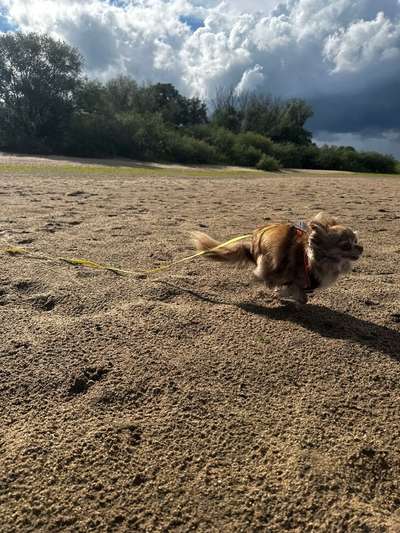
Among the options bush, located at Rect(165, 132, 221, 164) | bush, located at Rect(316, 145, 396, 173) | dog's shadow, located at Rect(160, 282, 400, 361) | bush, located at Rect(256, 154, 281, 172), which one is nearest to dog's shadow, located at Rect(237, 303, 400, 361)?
dog's shadow, located at Rect(160, 282, 400, 361)

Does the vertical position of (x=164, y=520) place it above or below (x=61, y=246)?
below

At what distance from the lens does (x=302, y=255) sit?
3699mm

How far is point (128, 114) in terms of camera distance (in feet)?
110

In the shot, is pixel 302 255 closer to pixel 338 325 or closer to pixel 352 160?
pixel 338 325

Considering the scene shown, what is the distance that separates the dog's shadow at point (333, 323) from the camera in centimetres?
313

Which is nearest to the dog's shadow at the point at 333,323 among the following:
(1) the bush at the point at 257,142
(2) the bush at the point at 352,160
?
(1) the bush at the point at 257,142

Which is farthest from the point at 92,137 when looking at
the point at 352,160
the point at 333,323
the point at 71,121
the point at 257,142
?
the point at 333,323

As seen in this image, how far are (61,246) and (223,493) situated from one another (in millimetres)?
3692

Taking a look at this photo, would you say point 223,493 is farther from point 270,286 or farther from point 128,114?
point 128,114

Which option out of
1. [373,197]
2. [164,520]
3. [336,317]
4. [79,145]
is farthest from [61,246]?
[79,145]

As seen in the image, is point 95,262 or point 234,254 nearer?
point 234,254

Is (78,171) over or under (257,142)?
under

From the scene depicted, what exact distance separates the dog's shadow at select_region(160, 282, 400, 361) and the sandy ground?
2cm

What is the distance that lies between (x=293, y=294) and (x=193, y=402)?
5.22 feet
